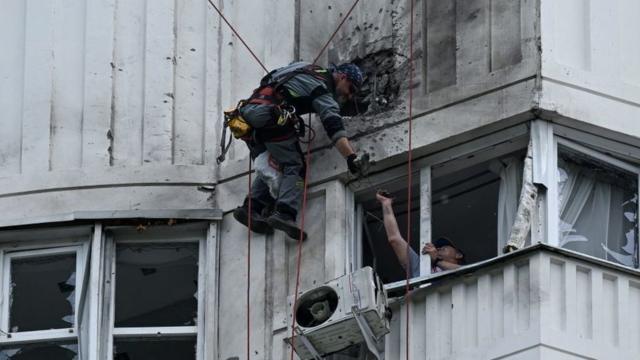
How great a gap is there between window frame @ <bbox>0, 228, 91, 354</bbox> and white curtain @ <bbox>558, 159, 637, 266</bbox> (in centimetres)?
418

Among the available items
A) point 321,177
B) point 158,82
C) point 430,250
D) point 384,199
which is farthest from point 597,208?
point 158,82

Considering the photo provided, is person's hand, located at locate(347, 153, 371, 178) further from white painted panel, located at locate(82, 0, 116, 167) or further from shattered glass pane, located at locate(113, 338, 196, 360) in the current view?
white painted panel, located at locate(82, 0, 116, 167)

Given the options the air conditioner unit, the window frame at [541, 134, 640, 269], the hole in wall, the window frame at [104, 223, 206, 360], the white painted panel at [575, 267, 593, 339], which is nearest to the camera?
the white painted panel at [575, 267, 593, 339]

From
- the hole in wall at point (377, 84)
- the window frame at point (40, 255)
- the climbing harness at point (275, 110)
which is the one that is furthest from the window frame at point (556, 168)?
the window frame at point (40, 255)

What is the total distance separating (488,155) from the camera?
23.3 meters

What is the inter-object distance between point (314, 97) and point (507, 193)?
1.83 meters

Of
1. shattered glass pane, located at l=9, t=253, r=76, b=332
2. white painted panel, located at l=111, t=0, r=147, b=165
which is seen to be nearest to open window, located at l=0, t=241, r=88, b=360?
shattered glass pane, located at l=9, t=253, r=76, b=332

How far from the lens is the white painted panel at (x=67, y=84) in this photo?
971 inches

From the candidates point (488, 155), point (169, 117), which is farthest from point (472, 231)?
point (169, 117)

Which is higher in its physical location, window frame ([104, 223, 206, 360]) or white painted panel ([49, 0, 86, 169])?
white painted panel ([49, 0, 86, 169])

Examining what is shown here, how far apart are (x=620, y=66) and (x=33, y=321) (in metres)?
5.48

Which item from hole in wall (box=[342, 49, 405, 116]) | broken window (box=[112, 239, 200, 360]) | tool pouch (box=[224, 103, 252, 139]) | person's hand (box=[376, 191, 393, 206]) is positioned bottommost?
broken window (box=[112, 239, 200, 360])

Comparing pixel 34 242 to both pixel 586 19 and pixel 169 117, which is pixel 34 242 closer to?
pixel 169 117

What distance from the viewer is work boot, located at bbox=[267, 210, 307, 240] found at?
23.6m
